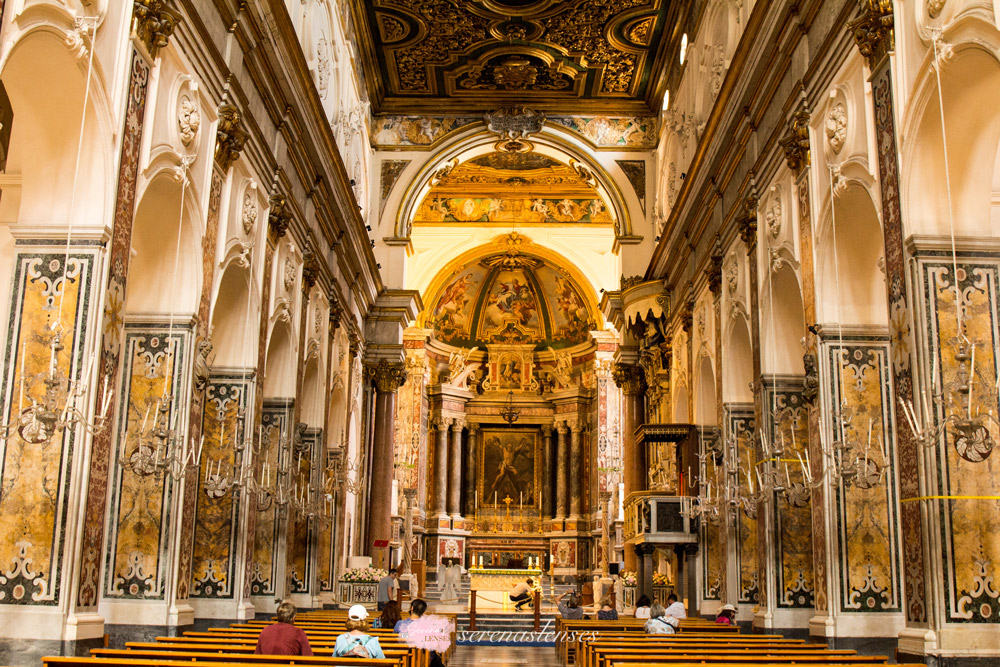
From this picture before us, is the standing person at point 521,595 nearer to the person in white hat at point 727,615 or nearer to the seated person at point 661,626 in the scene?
the person in white hat at point 727,615

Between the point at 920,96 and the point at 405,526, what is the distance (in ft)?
80.5

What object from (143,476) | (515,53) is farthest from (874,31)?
(515,53)

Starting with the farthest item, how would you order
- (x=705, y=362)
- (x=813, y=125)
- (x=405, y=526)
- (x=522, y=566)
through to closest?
(x=522, y=566) → (x=405, y=526) → (x=705, y=362) → (x=813, y=125)

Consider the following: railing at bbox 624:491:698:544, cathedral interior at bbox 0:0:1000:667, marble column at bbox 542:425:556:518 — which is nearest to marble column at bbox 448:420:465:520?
marble column at bbox 542:425:556:518

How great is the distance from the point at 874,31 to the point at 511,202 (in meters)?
22.4

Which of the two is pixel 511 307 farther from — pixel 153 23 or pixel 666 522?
pixel 153 23

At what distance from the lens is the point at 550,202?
3119 cm

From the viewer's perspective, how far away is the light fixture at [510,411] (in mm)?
35312

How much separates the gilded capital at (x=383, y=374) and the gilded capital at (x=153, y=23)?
15.5m

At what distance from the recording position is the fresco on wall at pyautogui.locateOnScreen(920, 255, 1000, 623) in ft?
24.6

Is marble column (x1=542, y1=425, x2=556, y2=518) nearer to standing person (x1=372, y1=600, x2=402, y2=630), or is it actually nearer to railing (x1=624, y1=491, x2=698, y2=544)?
railing (x1=624, y1=491, x2=698, y2=544)

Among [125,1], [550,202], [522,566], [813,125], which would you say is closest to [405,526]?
[522,566]

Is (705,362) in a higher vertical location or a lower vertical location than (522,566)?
higher

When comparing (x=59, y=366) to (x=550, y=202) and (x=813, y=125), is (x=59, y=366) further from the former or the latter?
(x=550, y=202)
